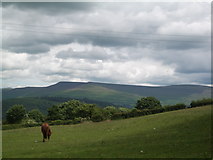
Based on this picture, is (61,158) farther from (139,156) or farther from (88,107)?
(88,107)

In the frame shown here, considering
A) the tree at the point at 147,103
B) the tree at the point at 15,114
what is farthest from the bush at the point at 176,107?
the tree at the point at 15,114

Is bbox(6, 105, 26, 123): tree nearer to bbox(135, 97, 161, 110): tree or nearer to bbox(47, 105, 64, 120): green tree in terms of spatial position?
bbox(47, 105, 64, 120): green tree

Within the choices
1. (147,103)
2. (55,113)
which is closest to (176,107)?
(147,103)

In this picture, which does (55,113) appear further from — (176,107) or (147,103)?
(176,107)

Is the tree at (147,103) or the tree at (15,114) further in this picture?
the tree at (147,103)

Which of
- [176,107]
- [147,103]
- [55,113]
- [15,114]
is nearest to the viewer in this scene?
[176,107]

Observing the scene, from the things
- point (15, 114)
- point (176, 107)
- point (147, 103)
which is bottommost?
point (15, 114)

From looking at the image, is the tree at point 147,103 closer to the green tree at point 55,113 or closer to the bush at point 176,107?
the green tree at point 55,113

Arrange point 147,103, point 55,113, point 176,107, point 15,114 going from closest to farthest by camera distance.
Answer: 1. point 176,107
2. point 15,114
3. point 147,103
4. point 55,113

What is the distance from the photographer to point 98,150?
22.6 meters

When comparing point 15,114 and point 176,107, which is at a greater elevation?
point 176,107

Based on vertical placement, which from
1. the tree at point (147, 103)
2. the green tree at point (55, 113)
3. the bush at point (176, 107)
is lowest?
the green tree at point (55, 113)

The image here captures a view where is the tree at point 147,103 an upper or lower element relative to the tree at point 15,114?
upper

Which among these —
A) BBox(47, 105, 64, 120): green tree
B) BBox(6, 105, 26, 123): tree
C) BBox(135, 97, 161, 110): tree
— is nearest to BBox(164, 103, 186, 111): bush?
BBox(135, 97, 161, 110): tree
